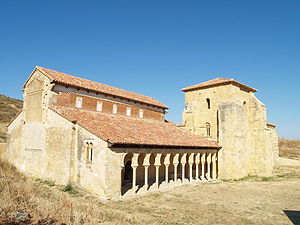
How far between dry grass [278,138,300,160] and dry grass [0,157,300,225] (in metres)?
37.3

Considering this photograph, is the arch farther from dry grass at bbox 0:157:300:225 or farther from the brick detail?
the brick detail

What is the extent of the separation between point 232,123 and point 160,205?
14453mm

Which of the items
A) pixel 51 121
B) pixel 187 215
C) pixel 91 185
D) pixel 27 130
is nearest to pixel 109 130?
pixel 91 185

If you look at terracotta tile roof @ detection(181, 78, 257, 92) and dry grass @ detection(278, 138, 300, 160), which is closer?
terracotta tile roof @ detection(181, 78, 257, 92)

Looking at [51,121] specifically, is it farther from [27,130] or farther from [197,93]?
[197,93]

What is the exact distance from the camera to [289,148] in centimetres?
5969

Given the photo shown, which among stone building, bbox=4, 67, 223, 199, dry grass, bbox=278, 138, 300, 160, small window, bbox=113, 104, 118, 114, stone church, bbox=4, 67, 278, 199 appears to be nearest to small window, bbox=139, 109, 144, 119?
stone church, bbox=4, 67, 278, 199

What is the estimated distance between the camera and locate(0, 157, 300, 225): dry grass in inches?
320

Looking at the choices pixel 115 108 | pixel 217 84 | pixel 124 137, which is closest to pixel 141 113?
pixel 115 108

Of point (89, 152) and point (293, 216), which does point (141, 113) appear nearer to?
point (89, 152)

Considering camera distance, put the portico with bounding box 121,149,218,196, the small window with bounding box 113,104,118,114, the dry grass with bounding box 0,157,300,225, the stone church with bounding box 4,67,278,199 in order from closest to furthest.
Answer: the dry grass with bounding box 0,157,300,225 → the stone church with bounding box 4,67,278,199 → the portico with bounding box 121,149,218,196 → the small window with bounding box 113,104,118,114

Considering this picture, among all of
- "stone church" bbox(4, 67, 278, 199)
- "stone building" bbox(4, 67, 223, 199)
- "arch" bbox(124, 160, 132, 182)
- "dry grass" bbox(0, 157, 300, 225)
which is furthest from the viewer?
"arch" bbox(124, 160, 132, 182)

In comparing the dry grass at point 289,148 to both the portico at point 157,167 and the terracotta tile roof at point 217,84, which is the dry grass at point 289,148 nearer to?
the terracotta tile roof at point 217,84

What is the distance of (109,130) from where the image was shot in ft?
55.0
